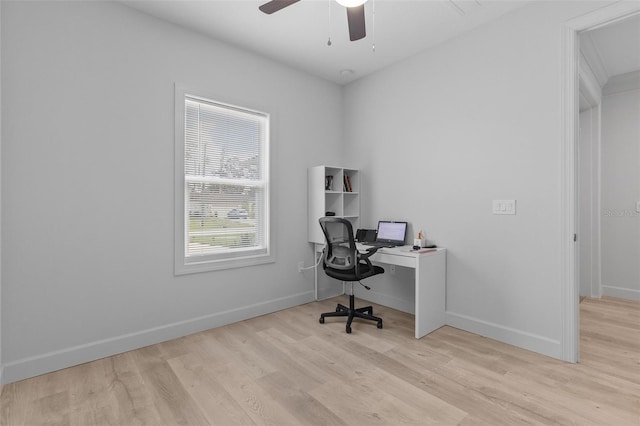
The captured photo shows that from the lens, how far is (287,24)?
2760mm

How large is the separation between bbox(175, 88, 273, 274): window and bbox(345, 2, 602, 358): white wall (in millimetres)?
1478

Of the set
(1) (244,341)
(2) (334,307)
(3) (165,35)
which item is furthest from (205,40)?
(2) (334,307)

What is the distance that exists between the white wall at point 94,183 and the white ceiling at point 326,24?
0.20 m

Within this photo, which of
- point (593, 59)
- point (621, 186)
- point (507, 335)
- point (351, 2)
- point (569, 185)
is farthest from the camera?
point (621, 186)

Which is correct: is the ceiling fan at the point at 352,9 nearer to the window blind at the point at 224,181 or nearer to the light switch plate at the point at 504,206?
the window blind at the point at 224,181

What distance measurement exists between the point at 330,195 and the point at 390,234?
0.89m

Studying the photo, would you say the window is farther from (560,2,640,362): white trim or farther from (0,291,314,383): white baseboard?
(560,2,640,362): white trim

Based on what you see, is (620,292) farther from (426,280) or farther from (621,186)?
(426,280)

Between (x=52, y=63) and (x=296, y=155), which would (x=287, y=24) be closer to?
(x=296, y=155)

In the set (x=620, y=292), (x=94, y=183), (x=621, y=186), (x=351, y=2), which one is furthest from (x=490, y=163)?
(x=94, y=183)

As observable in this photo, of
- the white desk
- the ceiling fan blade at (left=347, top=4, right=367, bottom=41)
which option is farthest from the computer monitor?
the ceiling fan blade at (left=347, top=4, right=367, bottom=41)

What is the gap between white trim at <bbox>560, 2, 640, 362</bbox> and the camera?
2.29m

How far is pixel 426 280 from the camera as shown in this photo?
281cm

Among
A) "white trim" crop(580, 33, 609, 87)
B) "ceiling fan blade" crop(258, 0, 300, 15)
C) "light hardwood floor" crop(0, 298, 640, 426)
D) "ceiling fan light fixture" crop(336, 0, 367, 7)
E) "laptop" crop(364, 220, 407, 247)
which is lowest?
"light hardwood floor" crop(0, 298, 640, 426)
